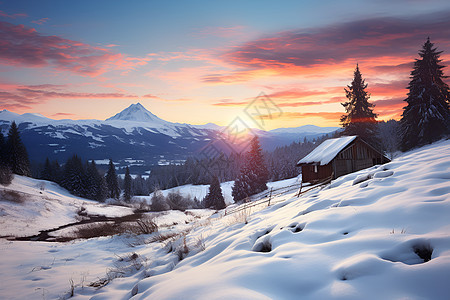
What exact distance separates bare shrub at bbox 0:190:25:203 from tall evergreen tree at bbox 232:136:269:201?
3403cm

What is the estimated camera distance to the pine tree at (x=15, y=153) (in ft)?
169

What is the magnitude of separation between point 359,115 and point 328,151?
1398 cm

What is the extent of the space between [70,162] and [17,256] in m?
60.1

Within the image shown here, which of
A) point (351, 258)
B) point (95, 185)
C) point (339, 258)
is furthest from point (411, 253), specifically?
point (95, 185)

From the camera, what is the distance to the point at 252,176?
44.7 metres

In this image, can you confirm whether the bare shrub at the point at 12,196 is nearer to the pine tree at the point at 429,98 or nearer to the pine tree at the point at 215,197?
the pine tree at the point at 215,197

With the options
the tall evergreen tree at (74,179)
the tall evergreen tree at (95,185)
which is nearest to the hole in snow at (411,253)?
the tall evergreen tree at (74,179)

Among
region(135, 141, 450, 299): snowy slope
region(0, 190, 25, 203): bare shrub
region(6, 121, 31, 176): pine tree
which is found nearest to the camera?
region(135, 141, 450, 299): snowy slope

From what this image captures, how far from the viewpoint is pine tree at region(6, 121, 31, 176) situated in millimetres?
51406

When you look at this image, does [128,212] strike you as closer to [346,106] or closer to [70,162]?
[70,162]

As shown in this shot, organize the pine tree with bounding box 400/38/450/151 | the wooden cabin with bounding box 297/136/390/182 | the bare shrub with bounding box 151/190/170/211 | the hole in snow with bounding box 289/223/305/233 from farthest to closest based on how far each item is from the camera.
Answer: the bare shrub with bounding box 151/190/170/211 → the pine tree with bounding box 400/38/450/151 → the wooden cabin with bounding box 297/136/390/182 → the hole in snow with bounding box 289/223/305/233

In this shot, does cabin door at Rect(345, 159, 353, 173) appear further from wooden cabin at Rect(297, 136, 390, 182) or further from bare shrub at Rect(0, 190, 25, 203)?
bare shrub at Rect(0, 190, 25, 203)

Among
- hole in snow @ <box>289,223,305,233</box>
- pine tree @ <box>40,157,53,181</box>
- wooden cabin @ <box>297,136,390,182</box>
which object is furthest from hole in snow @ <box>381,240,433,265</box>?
pine tree @ <box>40,157,53,181</box>

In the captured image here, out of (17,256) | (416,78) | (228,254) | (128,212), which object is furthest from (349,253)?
(128,212)
